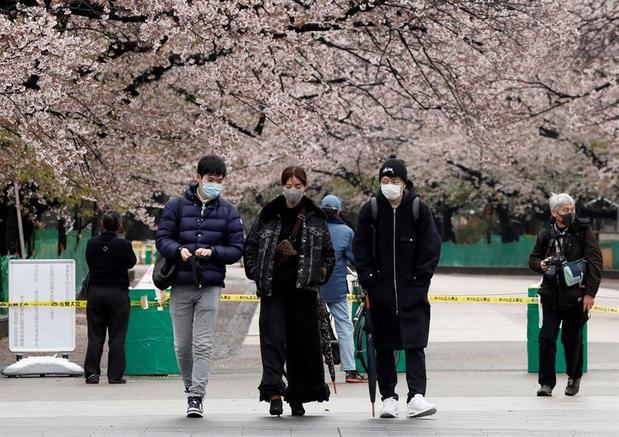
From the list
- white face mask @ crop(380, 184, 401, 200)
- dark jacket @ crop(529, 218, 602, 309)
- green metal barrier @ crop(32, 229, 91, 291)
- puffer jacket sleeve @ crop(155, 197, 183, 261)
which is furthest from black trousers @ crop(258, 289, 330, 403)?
green metal barrier @ crop(32, 229, 91, 291)

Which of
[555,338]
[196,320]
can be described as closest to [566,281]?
[555,338]

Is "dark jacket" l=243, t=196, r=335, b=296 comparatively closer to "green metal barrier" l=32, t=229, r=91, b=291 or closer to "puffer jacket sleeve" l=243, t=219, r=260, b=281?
"puffer jacket sleeve" l=243, t=219, r=260, b=281

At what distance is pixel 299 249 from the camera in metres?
10.2

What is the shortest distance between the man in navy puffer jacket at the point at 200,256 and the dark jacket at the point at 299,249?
0.14 meters

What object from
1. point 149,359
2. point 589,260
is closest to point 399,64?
point 149,359

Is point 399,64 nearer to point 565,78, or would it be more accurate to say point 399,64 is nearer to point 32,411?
point 32,411

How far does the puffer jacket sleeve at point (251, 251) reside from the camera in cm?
1023

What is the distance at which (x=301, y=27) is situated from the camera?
19.8m

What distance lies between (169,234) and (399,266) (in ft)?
5.23

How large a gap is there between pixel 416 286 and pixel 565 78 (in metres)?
29.8

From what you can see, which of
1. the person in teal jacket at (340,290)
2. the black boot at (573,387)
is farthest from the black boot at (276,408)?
the person in teal jacket at (340,290)

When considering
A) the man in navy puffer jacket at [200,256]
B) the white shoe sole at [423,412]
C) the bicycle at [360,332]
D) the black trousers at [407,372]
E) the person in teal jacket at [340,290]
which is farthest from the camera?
the bicycle at [360,332]

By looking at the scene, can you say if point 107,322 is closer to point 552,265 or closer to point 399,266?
point 552,265

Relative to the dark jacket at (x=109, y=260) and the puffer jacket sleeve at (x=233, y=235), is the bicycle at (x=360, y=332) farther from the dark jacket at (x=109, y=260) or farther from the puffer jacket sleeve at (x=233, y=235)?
the puffer jacket sleeve at (x=233, y=235)
